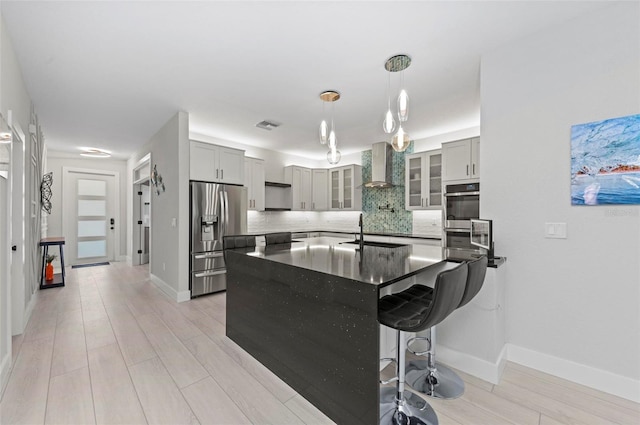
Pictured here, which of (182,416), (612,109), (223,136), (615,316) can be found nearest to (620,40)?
(612,109)

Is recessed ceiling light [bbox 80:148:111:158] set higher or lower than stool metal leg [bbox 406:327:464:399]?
higher

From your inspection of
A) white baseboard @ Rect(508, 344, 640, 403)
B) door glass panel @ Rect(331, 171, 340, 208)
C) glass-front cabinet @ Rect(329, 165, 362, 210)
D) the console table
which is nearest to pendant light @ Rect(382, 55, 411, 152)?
white baseboard @ Rect(508, 344, 640, 403)

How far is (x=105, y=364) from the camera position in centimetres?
221

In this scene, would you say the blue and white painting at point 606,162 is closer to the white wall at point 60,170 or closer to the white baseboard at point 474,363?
the white baseboard at point 474,363

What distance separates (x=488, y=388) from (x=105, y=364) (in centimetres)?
291

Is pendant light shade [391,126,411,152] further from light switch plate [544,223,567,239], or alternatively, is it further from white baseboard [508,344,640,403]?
white baseboard [508,344,640,403]

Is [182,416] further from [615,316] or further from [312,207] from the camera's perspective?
[312,207]

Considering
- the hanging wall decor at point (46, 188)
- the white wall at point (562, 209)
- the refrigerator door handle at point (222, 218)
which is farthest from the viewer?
the hanging wall decor at point (46, 188)

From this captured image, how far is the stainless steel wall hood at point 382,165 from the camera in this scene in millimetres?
5148

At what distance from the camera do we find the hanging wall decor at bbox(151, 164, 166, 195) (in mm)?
4427

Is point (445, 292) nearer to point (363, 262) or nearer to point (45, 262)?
point (363, 262)

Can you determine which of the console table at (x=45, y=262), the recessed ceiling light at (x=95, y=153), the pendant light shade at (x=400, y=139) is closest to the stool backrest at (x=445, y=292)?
the pendant light shade at (x=400, y=139)

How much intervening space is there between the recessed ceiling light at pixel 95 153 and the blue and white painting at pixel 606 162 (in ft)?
25.4

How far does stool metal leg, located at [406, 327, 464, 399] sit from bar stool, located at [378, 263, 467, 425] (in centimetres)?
16
